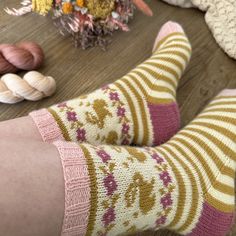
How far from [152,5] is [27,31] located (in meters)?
0.38

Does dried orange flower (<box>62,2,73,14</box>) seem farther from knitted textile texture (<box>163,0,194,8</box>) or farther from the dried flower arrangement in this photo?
knitted textile texture (<box>163,0,194,8</box>)

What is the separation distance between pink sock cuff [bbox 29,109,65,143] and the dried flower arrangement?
1.27 ft

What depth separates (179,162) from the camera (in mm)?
638

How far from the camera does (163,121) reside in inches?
31.1

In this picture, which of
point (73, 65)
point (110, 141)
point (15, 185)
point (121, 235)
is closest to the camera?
point (15, 185)

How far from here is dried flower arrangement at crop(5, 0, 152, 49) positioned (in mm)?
913

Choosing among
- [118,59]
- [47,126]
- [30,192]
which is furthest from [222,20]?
[30,192]

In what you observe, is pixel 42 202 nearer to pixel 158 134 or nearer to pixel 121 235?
pixel 121 235

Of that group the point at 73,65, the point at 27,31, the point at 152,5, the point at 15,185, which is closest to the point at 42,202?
the point at 15,185

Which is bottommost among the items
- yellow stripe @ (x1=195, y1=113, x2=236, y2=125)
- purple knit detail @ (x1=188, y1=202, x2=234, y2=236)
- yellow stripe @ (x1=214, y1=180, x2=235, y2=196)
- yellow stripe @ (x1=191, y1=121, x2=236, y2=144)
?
purple knit detail @ (x1=188, y1=202, x2=234, y2=236)

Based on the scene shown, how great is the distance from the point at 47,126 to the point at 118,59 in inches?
15.9

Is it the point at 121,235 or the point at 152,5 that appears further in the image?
the point at 152,5

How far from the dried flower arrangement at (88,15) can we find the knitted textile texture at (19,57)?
12 cm

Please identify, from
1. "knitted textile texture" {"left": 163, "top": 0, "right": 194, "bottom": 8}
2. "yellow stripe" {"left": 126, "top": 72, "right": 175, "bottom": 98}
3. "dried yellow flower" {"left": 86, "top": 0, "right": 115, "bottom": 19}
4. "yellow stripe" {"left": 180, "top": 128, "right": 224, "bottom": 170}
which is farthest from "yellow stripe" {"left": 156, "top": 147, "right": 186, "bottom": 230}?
"knitted textile texture" {"left": 163, "top": 0, "right": 194, "bottom": 8}
